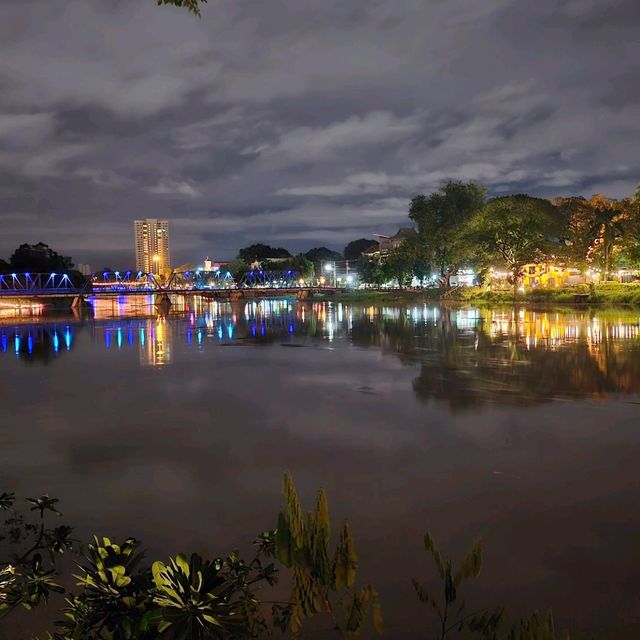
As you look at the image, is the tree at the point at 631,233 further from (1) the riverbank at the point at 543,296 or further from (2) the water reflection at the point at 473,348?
(2) the water reflection at the point at 473,348

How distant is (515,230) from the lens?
229ft

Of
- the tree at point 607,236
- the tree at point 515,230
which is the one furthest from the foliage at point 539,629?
the tree at point 607,236

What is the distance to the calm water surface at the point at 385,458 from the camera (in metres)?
6.62

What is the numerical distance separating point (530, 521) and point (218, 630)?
→ 211 inches

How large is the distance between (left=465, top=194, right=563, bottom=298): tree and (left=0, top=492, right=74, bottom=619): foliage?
68907 mm

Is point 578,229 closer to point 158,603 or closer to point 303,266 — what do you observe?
point 158,603

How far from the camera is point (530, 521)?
751 centimetres

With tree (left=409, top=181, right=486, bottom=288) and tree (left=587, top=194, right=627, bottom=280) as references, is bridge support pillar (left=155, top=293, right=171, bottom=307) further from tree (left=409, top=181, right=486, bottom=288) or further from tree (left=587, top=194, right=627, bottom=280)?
tree (left=587, top=194, right=627, bottom=280)

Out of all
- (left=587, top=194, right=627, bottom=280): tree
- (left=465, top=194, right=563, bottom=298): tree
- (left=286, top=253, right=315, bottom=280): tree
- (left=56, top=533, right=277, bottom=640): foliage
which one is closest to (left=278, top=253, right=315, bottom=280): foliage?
(left=286, top=253, right=315, bottom=280): tree

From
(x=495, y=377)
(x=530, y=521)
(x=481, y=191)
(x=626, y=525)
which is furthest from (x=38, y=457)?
(x=481, y=191)

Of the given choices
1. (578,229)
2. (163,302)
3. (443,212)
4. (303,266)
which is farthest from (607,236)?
(303,266)

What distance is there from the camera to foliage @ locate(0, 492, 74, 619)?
4230 mm

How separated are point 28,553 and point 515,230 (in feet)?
234

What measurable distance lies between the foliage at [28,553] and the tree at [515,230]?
68907 mm
